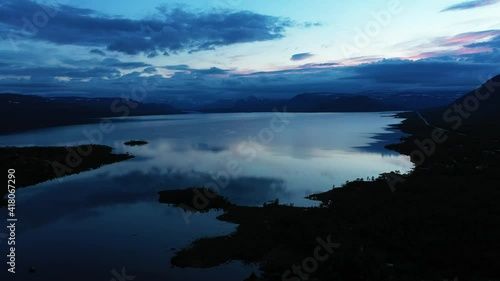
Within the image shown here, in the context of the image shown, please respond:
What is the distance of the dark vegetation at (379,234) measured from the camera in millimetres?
25250

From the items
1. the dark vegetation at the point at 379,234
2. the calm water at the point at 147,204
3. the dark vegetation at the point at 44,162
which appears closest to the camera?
the dark vegetation at the point at 379,234

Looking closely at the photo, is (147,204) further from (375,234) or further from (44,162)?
(44,162)

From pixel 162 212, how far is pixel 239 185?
16329 mm

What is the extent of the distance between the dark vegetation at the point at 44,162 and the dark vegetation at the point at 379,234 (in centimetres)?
2740

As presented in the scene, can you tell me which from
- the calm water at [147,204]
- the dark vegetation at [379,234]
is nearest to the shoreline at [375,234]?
the dark vegetation at [379,234]

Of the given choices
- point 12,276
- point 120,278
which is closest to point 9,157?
point 12,276

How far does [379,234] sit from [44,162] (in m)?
61.2

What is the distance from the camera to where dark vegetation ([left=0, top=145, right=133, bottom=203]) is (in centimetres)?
5900

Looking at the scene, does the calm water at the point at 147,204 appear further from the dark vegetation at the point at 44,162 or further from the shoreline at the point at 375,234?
the dark vegetation at the point at 44,162

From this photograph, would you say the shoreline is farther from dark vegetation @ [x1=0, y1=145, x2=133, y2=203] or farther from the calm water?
dark vegetation @ [x1=0, y1=145, x2=133, y2=203]

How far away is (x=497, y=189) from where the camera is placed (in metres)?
44.8

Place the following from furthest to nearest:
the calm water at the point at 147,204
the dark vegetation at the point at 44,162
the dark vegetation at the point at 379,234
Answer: the dark vegetation at the point at 44,162, the calm water at the point at 147,204, the dark vegetation at the point at 379,234

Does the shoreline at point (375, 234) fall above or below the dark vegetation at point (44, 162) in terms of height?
below

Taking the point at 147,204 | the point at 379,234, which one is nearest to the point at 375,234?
the point at 379,234
